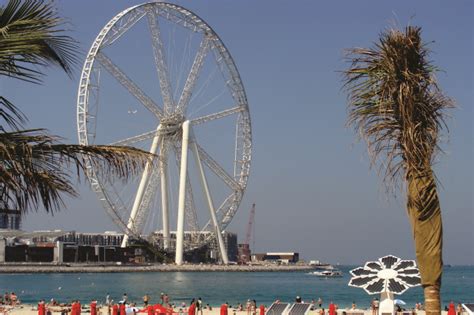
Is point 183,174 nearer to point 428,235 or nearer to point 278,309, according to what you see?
point 278,309

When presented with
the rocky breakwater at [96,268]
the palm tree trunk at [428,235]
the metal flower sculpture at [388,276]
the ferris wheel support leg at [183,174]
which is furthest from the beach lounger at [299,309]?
the rocky breakwater at [96,268]

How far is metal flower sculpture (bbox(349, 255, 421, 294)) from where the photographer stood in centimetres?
2647

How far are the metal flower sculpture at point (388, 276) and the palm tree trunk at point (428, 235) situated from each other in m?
20.3

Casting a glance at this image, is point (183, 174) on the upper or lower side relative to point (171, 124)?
lower

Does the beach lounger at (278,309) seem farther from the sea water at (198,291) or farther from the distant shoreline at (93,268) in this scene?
the distant shoreline at (93,268)

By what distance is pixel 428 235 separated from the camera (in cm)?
612

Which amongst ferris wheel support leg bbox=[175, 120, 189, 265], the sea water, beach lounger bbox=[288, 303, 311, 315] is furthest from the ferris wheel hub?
beach lounger bbox=[288, 303, 311, 315]

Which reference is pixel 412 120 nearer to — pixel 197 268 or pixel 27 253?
pixel 197 268

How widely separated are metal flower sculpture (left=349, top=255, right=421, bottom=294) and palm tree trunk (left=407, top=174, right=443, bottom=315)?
20295 millimetres

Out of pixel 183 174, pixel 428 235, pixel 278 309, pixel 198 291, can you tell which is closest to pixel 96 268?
pixel 183 174

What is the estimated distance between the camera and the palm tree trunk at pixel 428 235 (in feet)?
20.0

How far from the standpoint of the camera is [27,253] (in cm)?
16250

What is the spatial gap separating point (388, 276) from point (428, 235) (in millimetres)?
21067

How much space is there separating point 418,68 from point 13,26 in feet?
11.0
